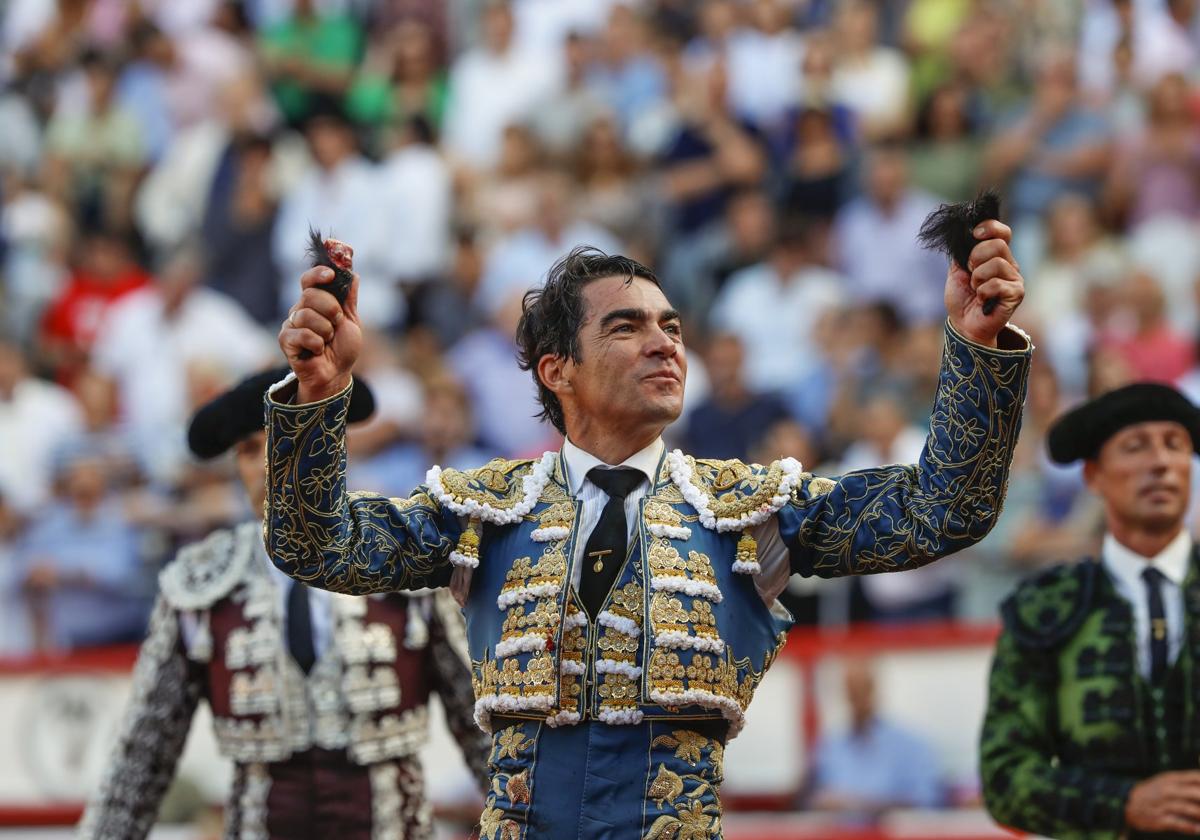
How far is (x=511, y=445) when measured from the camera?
1073 cm

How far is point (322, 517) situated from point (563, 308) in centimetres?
74

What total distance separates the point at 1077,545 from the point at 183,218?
674cm

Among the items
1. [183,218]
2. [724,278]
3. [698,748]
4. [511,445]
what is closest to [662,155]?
[724,278]

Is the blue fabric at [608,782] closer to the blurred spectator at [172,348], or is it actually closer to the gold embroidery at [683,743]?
the gold embroidery at [683,743]

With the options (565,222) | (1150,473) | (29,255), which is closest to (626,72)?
(565,222)

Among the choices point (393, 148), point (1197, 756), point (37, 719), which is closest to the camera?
point (1197, 756)

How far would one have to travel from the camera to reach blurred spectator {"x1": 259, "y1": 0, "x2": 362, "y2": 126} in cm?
1373

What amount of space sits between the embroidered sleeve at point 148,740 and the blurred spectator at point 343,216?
6.34m

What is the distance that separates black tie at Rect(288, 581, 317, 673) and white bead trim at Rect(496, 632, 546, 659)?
1.41 metres

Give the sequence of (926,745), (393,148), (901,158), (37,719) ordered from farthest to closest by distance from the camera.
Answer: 1. (393,148)
2. (901,158)
3. (37,719)
4. (926,745)

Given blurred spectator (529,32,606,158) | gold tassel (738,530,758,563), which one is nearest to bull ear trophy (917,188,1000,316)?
gold tassel (738,530,758,563)

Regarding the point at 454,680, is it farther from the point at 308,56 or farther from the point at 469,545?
the point at 308,56

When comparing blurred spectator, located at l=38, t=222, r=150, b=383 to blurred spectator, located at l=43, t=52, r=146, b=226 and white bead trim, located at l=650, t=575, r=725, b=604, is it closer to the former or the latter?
blurred spectator, located at l=43, t=52, r=146, b=226

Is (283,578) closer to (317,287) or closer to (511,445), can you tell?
(317,287)
